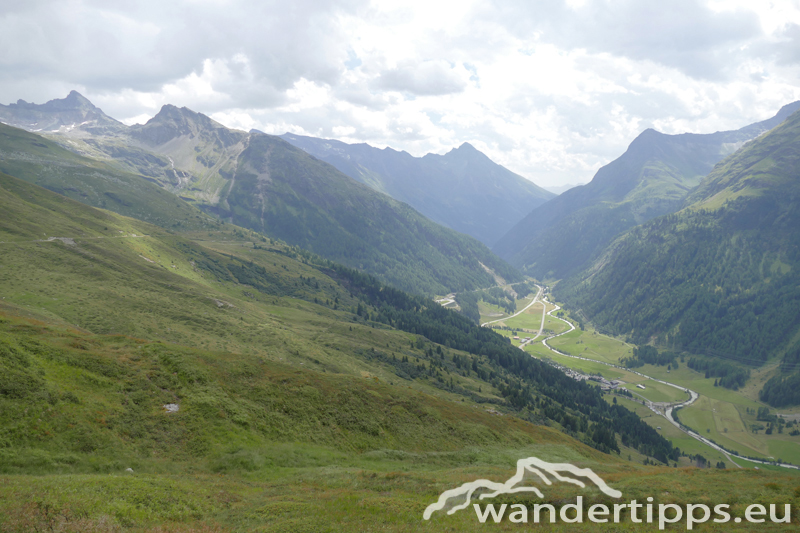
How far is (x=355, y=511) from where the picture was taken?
3186 cm

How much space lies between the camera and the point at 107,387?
46.2 meters

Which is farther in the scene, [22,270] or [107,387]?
[22,270]

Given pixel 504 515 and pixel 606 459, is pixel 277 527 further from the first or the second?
pixel 606 459

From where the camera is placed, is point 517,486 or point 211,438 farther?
point 211,438

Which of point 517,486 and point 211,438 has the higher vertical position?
point 517,486

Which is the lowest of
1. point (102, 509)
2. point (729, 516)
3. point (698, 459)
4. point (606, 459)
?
point (698, 459)

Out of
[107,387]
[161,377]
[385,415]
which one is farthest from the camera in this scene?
[385,415]

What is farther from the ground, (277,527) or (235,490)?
(277,527)

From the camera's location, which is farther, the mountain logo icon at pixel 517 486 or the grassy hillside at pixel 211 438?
the mountain logo icon at pixel 517 486

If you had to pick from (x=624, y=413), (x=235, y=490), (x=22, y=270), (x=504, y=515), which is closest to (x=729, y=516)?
(x=504, y=515)

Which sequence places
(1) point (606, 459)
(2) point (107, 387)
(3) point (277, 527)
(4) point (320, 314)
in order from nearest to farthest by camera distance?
(3) point (277, 527) < (2) point (107, 387) < (1) point (606, 459) < (4) point (320, 314)

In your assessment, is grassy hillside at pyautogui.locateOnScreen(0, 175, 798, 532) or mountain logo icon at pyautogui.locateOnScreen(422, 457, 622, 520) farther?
mountain logo icon at pyautogui.locateOnScreen(422, 457, 622, 520)

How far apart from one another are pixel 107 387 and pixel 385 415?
126 ft

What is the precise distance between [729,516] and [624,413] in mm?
185748
